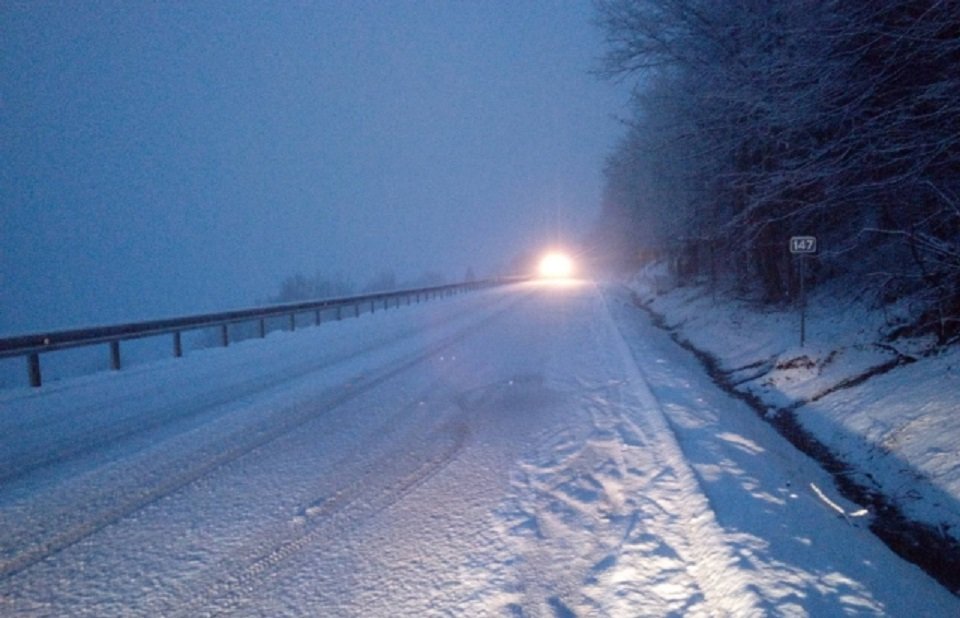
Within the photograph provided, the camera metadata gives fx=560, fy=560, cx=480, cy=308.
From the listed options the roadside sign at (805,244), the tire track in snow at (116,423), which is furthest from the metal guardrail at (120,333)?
the roadside sign at (805,244)

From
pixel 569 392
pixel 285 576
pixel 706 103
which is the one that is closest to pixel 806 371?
pixel 569 392

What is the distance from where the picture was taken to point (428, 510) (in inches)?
179

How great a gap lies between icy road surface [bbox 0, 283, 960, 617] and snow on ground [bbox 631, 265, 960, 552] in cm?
74

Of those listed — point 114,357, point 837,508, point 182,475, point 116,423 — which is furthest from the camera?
point 114,357

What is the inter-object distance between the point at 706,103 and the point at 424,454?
36.6 ft

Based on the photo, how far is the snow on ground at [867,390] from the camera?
5719mm

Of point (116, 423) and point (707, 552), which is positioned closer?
point (707, 552)

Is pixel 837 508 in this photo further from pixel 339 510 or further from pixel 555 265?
pixel 555 265

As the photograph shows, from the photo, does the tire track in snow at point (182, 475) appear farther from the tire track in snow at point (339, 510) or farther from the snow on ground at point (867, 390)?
the snow on ground at point (867, 390)

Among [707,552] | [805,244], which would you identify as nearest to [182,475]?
[707,552]

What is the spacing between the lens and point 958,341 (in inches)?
311

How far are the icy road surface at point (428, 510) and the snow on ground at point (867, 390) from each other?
744 mm

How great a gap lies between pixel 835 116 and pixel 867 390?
3.95 m

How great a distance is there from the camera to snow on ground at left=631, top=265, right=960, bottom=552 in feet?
18.8
